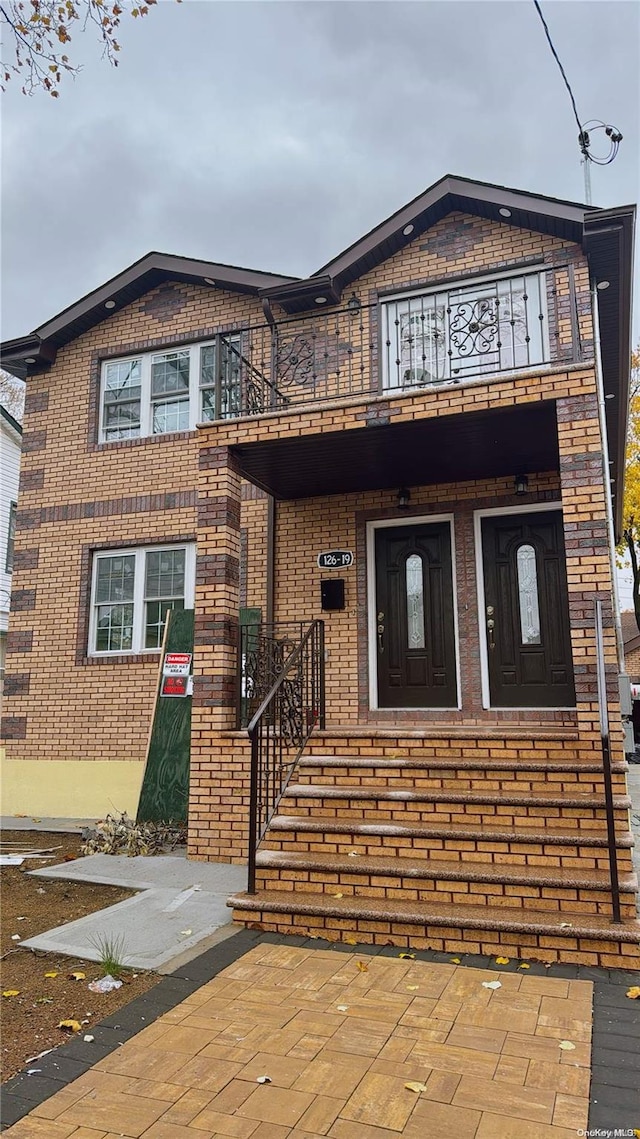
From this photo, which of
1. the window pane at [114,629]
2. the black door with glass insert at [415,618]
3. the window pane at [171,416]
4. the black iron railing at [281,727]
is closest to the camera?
the black iron railing at [281,727]

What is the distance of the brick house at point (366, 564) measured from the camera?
4676 mm

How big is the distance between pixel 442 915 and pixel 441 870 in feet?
1.12

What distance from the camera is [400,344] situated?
827 cm

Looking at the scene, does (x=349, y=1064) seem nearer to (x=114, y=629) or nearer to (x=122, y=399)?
(x=114, y=629)

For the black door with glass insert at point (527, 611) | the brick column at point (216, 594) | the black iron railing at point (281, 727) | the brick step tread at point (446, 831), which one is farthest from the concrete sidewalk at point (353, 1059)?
the black door with glass insert at point (527, 611)

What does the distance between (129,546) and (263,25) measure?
573 cm

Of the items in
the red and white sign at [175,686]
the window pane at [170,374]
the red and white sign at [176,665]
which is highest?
the window pane at [170,374]

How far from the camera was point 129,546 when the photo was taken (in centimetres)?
940

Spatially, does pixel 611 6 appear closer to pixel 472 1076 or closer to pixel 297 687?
pixel 297 687

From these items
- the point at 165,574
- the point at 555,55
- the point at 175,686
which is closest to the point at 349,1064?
the point at 175,686

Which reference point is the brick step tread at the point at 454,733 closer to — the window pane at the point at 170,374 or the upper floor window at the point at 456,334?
the upper floor window at the point at 456,334

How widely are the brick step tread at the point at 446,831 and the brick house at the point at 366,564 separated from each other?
0.07 feet

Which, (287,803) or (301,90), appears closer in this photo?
(287,803)

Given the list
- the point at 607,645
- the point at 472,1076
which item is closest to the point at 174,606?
the point at 607,645
